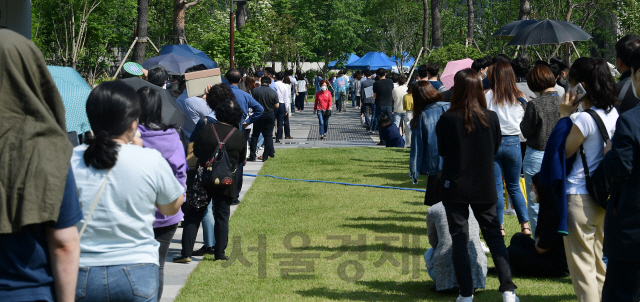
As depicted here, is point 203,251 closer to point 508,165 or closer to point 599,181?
point 508,165

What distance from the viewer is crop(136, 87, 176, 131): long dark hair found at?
16.2 feet

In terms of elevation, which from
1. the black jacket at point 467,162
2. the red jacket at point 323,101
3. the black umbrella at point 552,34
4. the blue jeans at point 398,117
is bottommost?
the blue jeans at point 398,117

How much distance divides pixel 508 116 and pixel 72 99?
4356 millimetres

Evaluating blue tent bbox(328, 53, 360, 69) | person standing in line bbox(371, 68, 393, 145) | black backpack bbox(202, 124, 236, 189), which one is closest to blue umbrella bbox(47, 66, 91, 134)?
black backpack bbox(202, 124, 236, 189)

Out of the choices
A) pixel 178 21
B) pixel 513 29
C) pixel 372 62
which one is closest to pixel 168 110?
pixel 513 29

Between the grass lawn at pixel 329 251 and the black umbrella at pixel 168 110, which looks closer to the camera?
the grass lawn at pixel 329 251

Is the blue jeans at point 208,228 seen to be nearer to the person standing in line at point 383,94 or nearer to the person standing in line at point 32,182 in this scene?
the person standing in line at point 32,182

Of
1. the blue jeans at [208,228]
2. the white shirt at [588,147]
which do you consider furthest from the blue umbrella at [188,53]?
the white shirt at [588,147]

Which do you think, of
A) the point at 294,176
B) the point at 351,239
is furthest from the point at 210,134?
the point at 294,176

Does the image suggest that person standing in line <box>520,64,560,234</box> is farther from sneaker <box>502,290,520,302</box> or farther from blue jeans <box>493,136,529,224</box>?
sneaker <box>502,290,520,302</box>

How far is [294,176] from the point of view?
44.5 feet

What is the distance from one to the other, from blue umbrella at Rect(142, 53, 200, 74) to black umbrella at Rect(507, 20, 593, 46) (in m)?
6.64

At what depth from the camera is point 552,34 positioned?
1135cm

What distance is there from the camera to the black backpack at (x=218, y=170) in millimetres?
6695
